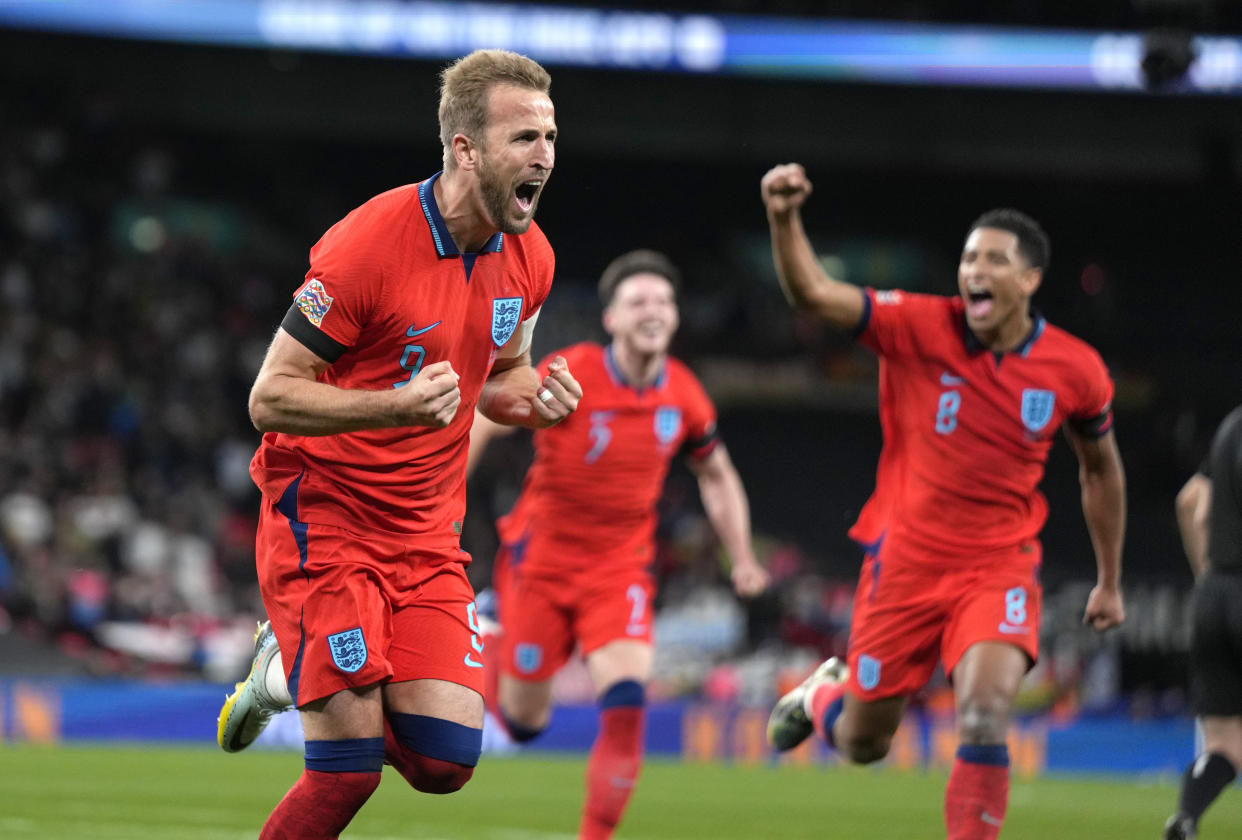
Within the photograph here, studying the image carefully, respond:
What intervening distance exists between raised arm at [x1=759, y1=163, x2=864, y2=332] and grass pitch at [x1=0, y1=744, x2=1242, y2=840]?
11.7 feet

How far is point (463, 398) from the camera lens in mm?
5066

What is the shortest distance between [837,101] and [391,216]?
22.3m

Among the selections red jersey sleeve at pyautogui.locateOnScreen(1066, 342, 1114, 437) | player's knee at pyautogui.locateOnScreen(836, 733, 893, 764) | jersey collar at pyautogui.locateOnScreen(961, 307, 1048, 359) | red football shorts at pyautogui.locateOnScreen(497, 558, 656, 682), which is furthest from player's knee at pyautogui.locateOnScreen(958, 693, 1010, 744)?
red football shorts at pyautogui.locateOnScreen(497, 558, 656, 682)

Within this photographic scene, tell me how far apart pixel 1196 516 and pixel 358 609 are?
4925 mm

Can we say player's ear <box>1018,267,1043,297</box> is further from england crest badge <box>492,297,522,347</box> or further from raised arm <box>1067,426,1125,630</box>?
england crest badge <box>492,297,522,347</box>

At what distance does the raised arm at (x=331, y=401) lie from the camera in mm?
4402

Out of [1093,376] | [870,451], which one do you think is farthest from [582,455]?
[870,451]

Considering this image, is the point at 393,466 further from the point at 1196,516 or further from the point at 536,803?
the point at 536,803

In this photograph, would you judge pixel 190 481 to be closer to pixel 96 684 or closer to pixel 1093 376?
pixel 96 684

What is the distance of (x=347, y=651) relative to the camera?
4746 millimetres

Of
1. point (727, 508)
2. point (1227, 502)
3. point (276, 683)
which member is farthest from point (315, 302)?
point (727, 508)

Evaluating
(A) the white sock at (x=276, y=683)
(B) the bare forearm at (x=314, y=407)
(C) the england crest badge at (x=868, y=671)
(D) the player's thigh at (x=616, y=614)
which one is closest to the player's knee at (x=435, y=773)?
(A) the white sock at (x=276, y=683)

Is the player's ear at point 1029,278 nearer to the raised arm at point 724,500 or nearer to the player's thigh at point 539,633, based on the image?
the raised arm at point 724,500

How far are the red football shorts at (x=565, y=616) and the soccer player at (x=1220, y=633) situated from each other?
8.49 feet
